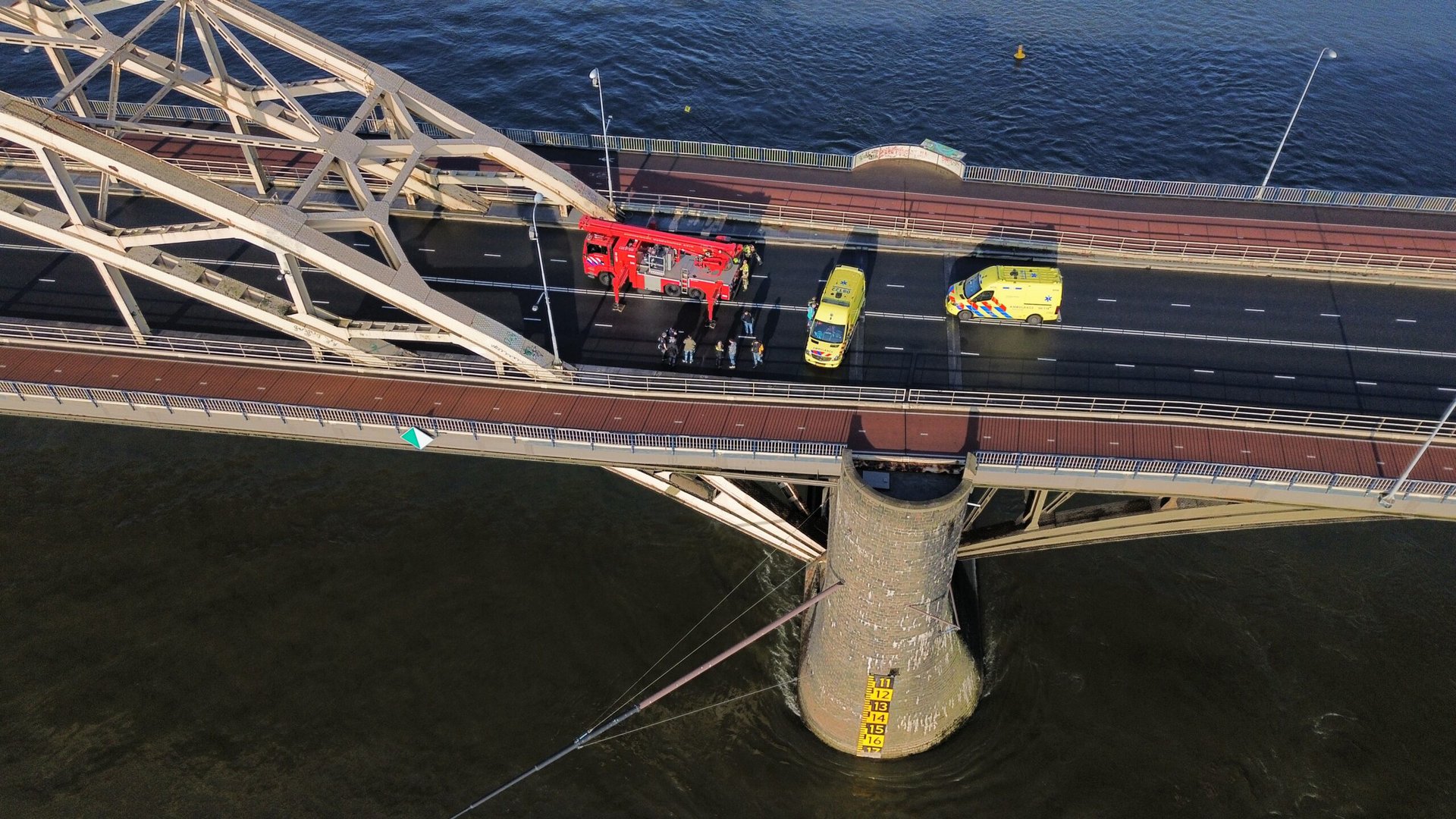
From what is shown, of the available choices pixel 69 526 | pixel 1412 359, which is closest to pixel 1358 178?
pixel 1412 359

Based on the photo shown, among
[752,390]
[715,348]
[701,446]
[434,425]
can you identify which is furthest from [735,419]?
[434,425]

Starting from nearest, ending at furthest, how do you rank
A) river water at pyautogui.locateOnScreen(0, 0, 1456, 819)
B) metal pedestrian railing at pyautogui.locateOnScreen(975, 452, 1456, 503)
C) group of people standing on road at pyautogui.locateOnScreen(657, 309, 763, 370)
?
metal pedestrian railing at pyautogui.locateOnScreen(975, 452, 1456, 503) < river water at pyautogui.locateOnScreen(0, 0, 1456, 819) < group of people standing on road at pyautogui.locateOnScreen(657, 309, 763, 370)

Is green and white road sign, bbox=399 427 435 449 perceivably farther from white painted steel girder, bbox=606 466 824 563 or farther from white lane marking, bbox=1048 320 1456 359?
white lane marking, bbox=1048 320 1456 359

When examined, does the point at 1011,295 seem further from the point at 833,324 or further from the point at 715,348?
the point at 715,348

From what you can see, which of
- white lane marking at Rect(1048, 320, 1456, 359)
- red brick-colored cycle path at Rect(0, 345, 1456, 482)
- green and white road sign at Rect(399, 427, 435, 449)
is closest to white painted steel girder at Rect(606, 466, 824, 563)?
red brick-colored cycle path at Rect(0, 345, 1456, 482)

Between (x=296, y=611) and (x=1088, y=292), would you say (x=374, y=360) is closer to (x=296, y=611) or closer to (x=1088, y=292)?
(x=296, y=611)

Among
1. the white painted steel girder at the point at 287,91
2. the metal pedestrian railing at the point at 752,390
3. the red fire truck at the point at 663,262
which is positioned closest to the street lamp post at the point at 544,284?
the metal pedestrian railing at the point at 752,390
